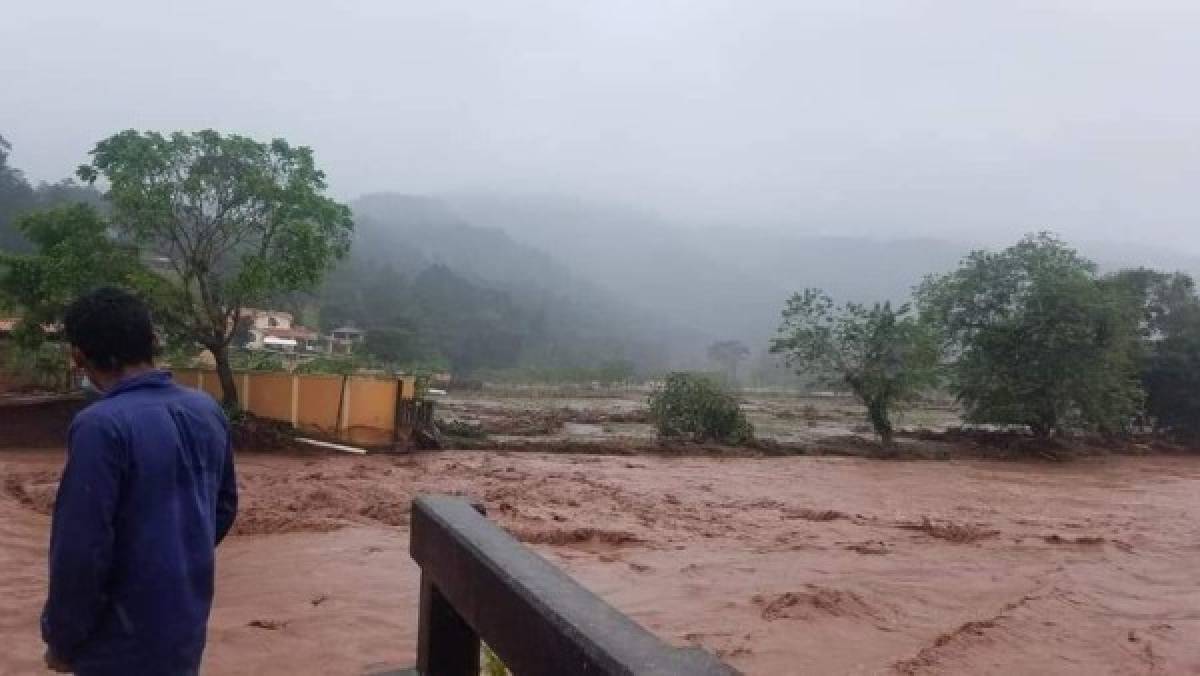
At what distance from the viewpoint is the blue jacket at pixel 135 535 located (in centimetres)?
194

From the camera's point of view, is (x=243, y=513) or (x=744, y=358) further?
(x=744, y=358)

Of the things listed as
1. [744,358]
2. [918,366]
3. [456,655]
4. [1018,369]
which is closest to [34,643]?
[456,655]

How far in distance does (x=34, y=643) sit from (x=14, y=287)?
11824 mm

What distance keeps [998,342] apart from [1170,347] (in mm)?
7961

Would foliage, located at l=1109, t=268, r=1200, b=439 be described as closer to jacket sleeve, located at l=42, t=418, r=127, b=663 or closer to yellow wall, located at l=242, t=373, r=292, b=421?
yellow wall, located at l=242, t=373, r=292, b=421

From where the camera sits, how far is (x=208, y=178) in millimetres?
15688

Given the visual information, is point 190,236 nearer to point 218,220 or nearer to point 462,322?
point 218,220

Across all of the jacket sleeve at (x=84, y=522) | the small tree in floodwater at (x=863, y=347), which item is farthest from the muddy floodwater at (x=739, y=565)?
the small tree in floodwater at (x=863, y=347)

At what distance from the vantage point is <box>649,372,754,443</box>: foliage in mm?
20766

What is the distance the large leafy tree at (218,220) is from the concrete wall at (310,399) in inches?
21.7

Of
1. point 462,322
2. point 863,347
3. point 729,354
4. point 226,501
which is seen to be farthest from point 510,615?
point 729,354

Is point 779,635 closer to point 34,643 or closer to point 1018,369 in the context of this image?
point 34,643

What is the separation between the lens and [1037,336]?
21.7 metres

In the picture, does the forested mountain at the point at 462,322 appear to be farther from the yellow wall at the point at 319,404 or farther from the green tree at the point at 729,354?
the yellow wall at the point at 319,404
